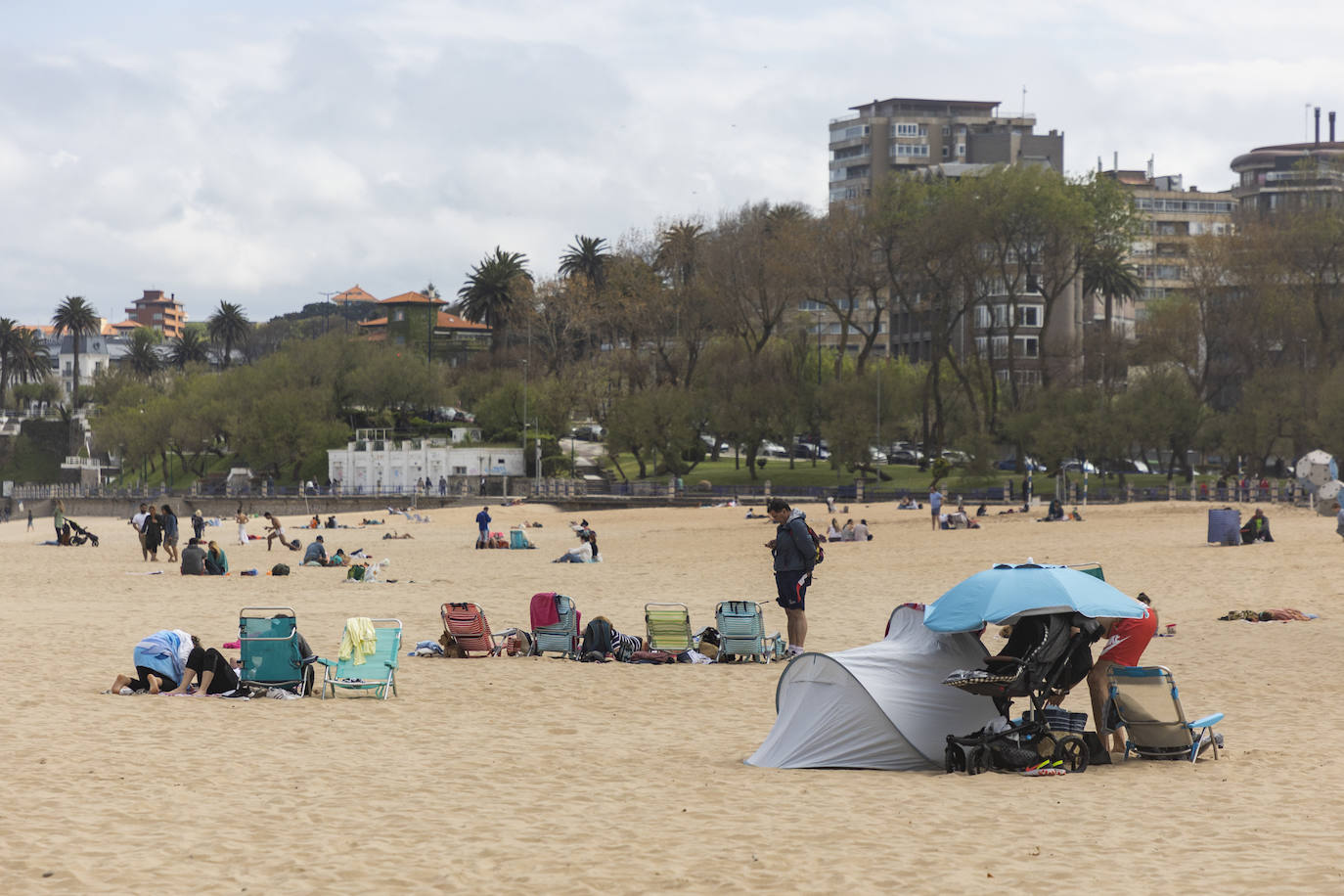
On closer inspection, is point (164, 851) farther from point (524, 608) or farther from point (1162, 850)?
point (524, 608)

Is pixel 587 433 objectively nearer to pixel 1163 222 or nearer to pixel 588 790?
pixel 1163 222

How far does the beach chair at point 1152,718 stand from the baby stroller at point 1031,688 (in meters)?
0.48

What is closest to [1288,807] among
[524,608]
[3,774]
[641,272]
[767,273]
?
[3,774]

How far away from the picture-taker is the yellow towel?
492 inches

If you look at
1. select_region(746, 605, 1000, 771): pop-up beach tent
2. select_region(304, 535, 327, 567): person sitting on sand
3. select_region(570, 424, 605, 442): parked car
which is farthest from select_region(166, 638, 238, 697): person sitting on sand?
select_region(570, 424, 605, 442): parked car

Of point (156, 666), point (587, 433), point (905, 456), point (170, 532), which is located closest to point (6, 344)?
point (587, 433)

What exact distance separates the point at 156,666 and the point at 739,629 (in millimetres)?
5848

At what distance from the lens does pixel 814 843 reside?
7.07m

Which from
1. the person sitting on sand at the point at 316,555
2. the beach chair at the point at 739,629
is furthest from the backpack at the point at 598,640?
the person sitting on sand at the point at 316,555

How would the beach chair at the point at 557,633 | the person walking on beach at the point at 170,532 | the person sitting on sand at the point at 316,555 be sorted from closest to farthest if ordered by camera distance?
the beach chair at the point at 557,633 → the person sitting on sand at the point at 316,555 → the person walking on beach at the point at 170,532

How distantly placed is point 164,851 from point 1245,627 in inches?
544

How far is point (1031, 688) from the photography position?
8.87m

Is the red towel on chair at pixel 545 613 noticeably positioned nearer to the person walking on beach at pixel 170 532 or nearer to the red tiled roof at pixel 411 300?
the person walking on beach at pixel 170 532

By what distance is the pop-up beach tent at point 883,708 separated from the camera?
358 inches
